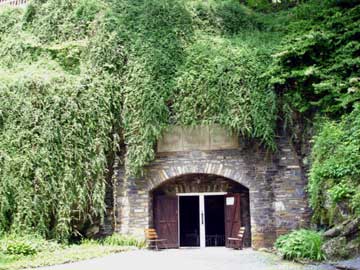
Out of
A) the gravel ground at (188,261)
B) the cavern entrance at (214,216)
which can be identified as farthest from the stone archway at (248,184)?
the cavern entrance at (214,216)

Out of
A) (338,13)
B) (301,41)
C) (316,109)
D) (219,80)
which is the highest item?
(338,13)

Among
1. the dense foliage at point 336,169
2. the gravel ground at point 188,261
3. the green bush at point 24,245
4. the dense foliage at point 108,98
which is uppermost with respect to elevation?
the dense foliage at point 108,98

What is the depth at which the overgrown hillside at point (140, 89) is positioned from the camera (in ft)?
35.8

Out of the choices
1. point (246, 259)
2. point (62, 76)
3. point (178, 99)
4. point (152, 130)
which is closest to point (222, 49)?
point (178, 99)

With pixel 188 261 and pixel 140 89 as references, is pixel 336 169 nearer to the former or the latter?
pixel 188 261

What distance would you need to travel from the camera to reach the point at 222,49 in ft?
40.4

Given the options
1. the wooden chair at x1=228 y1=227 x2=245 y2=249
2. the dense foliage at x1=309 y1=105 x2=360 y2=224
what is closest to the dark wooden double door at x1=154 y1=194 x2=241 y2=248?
the wooden chair at x1=228 y1=227 x2=245 y2=249

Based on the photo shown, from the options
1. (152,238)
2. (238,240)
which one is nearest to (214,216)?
(238,240)

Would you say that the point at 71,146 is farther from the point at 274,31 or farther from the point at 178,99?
the point at 274,31

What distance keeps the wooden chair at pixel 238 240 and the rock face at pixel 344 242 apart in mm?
3580

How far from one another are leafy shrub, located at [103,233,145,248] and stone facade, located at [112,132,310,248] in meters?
0.22

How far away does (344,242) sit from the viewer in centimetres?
781

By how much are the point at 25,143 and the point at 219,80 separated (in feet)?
17.7

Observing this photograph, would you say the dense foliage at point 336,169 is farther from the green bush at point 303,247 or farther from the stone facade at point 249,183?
the stone facade at point 249,183
